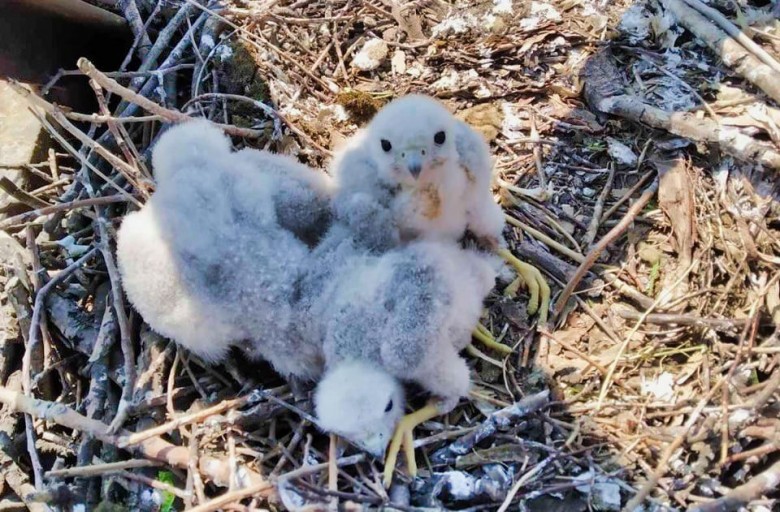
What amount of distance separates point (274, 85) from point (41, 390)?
168cm

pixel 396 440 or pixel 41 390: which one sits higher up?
pixel 396 440

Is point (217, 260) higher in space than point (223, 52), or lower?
lower

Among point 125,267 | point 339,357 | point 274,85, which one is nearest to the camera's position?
point 339,357

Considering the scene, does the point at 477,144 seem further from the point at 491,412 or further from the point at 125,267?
the point at 125,267

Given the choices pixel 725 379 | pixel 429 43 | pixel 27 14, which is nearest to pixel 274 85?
pixel 429 43

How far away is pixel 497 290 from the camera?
306 cm

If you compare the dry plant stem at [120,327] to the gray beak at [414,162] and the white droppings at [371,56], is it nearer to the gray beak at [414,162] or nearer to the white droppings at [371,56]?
the gray beak at [414,162]

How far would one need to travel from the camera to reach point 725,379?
2555mm

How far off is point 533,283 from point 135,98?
1.72 meters

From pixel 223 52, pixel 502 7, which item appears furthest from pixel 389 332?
pixel 502 7

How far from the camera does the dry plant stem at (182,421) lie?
2.54 m

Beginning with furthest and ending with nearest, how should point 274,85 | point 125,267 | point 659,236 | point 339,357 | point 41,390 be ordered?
point 274,85
point 659,236
point 41,390
point 125,267
point 339,357

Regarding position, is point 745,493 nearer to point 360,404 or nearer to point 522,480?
point 522,480

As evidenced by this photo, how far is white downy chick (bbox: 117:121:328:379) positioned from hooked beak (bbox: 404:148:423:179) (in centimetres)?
45
